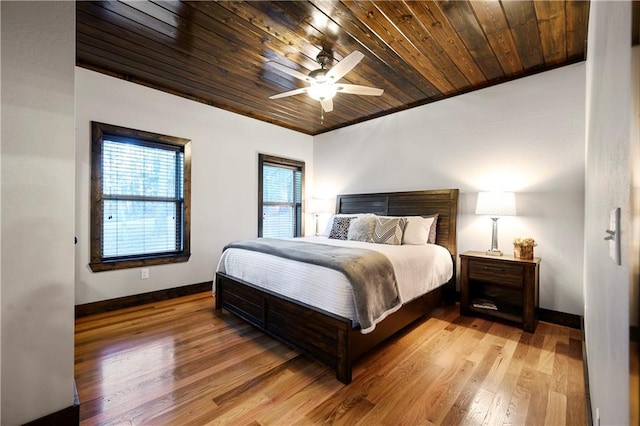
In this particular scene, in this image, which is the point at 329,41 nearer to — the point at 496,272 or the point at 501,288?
the point at 496,272

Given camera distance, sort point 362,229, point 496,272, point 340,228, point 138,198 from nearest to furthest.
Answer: point 496,272 → point 138,198 → point 362,229 → point 340,228

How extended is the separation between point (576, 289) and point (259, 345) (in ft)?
10.1

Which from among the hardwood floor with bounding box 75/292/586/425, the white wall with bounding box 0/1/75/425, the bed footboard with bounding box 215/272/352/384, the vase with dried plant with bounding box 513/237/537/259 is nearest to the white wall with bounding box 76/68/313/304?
the hardwood floor with bounding box 75/292/586/425

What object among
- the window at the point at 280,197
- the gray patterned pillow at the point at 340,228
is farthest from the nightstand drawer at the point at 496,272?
the window at the point at 280,197

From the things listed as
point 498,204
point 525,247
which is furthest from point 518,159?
point 525,247

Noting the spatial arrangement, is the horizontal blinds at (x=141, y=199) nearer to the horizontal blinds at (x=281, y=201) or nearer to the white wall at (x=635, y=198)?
the horizontal blinds at (x=281, y=201)

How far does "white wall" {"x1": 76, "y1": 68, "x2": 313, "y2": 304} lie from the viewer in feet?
9.61

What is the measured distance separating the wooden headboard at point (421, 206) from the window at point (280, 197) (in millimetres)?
1179

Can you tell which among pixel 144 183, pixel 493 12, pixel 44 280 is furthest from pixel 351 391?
pixel 144 183

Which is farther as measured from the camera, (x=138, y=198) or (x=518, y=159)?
(x=138, y=198)

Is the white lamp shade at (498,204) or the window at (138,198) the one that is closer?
the white lamp shade at (498,204)

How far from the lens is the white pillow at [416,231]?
3199 millimetres

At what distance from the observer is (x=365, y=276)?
6.51ft

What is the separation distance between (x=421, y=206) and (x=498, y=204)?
0.98m
